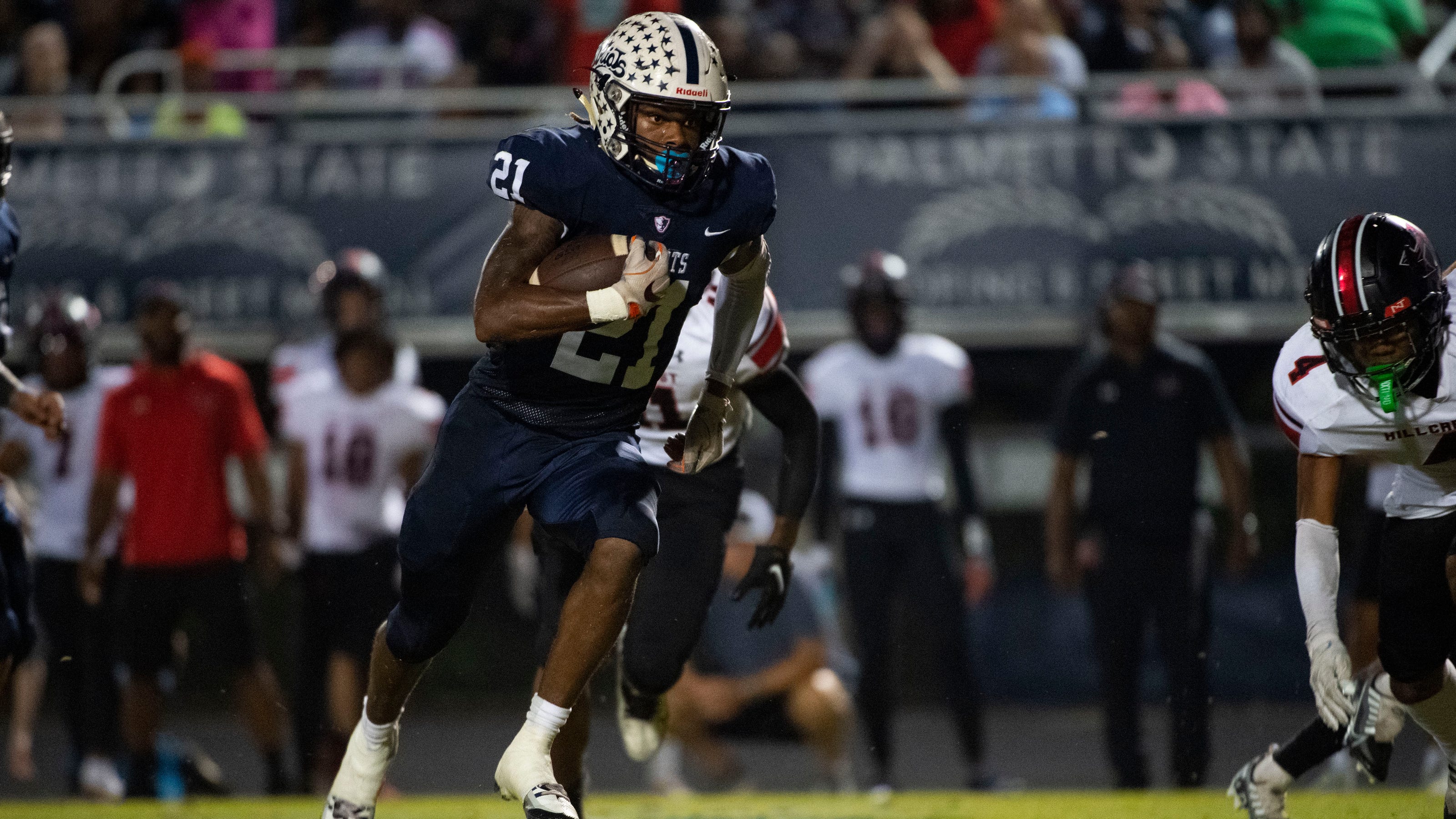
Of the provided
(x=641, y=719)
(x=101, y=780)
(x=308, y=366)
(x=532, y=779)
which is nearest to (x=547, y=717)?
(x=532, y=779)

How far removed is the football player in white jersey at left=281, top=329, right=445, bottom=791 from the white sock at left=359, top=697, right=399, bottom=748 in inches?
91.2

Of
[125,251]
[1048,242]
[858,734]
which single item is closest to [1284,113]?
[1048,242]

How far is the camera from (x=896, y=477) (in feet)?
21.3

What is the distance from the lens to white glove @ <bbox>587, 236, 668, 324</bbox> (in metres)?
3.39

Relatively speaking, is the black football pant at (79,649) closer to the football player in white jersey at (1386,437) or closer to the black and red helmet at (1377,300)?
the football player in white jersey at (1386,437)

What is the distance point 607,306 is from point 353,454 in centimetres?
324

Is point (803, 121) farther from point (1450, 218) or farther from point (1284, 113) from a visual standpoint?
point (1450, 218)

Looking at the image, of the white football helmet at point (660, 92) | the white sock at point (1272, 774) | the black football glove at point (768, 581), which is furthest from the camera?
the black football glove at point (768, 581)

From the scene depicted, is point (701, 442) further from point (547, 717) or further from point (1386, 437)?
point (1386, 437)

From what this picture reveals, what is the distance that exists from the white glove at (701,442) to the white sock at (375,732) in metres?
0.88

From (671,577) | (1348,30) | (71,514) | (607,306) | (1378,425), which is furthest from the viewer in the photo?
(1348,30)

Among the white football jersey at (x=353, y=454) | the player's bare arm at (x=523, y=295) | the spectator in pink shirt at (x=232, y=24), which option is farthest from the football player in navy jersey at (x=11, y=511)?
the spectator in pink shirt at (x=232, y=24)

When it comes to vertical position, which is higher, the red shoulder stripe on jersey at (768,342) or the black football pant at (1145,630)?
the red shoulder stripe on jersey at (768,342)

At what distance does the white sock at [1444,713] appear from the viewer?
3.97 meters
